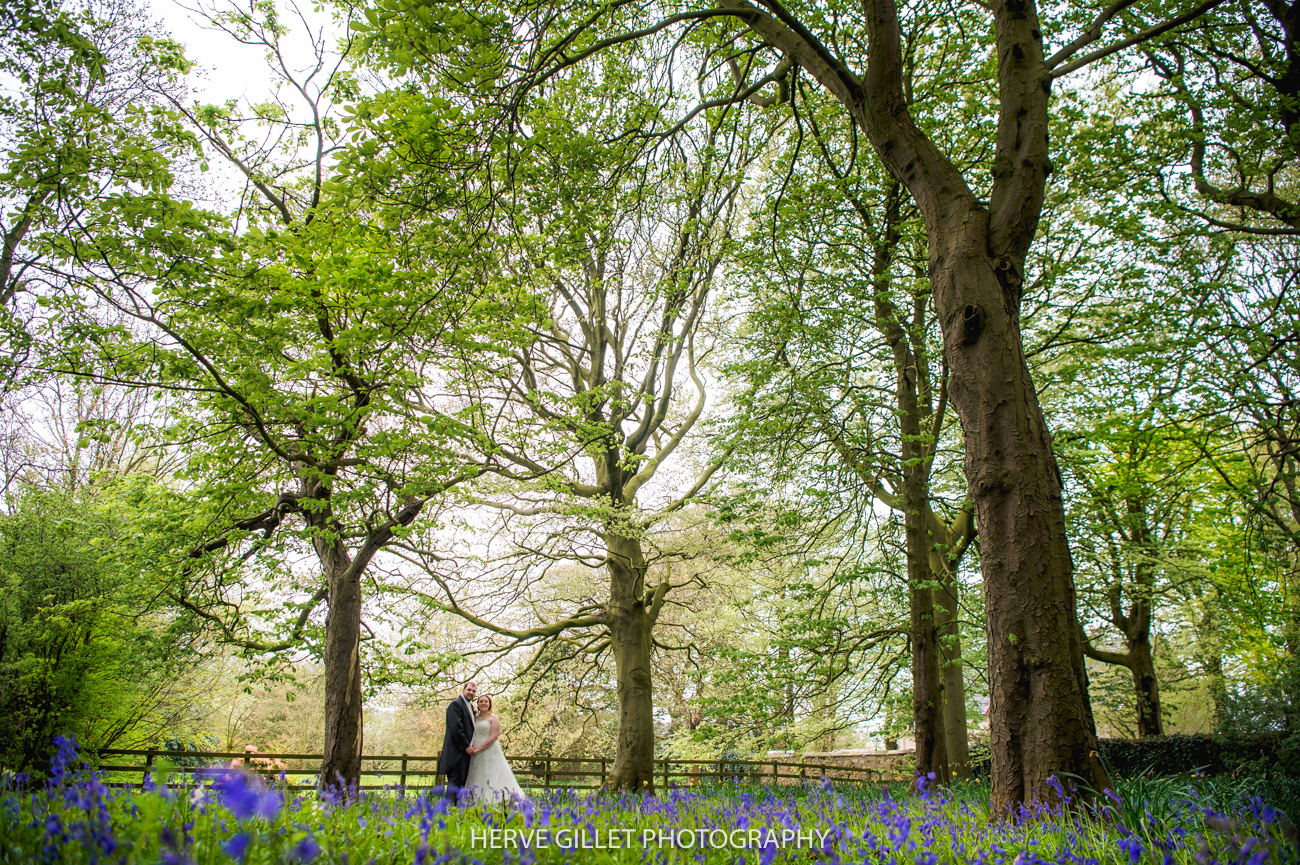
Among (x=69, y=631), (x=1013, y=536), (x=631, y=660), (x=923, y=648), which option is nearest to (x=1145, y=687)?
(x=923, y=648)

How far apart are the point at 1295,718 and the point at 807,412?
24.0 feet

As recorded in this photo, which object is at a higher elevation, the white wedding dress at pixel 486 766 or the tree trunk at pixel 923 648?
the tree trunk at pixel 923 648

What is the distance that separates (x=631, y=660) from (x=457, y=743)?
17.0 feet

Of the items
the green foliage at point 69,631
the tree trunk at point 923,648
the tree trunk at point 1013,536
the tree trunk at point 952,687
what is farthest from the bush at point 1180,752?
the green foliage at point 69,631

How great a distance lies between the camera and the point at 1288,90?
307 inches

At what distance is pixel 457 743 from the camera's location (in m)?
7.79

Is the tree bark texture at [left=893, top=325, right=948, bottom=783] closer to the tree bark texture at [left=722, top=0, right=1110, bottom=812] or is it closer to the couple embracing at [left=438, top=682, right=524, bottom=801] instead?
the tree bark texture at [left=722, top=0, right=1110, bottom=812]

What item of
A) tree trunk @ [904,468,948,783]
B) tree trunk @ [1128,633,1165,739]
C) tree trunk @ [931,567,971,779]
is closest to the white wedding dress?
tree trunk @ [904,468,948,783]

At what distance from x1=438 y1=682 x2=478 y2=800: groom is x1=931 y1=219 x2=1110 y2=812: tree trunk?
6083 millimetres

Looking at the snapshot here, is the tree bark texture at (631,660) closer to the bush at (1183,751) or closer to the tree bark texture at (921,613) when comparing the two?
the tree bark texture at (921,613)

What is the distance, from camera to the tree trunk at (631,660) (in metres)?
11.7

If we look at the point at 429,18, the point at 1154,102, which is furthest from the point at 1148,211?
the point at 429,18

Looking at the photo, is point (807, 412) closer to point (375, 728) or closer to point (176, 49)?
point (176, 49)

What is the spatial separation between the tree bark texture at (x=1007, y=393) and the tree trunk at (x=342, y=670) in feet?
27.6
